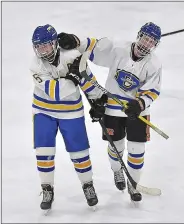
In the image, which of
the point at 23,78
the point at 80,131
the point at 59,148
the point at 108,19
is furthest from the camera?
the point at 108,19

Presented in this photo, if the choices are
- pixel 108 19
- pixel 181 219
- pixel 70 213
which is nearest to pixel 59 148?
pixel 70 213

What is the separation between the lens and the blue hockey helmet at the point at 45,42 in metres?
3.61

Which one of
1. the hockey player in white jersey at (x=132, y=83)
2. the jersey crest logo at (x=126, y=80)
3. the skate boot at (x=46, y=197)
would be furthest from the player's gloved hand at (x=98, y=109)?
the skate boot at (x=46, y=197)

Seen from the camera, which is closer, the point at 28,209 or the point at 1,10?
the point at 28,209

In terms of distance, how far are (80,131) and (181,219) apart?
0.75m

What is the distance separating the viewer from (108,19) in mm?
6727

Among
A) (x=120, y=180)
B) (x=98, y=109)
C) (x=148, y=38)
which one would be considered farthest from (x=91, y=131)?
(x=148, y=38)

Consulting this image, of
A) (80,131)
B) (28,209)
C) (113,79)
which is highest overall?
(113,79)

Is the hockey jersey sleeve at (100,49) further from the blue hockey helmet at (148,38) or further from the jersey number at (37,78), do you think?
the jersey number at (37,78)

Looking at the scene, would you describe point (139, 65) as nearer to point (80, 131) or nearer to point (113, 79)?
point (113, 79)

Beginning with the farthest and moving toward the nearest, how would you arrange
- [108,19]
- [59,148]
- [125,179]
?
[108,19]
[59,148]
[125,179]

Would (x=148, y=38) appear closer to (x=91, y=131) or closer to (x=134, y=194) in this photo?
(x=134, y=194)

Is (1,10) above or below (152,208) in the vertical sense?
above

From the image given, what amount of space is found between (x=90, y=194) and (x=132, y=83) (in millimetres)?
675
